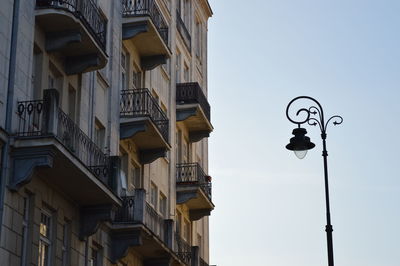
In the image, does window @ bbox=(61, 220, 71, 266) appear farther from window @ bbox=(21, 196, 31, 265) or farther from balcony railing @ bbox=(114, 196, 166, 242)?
balcony railing @ bbox=(114, 196, 166, 242)

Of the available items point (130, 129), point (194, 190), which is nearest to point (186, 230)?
point (194, 190)

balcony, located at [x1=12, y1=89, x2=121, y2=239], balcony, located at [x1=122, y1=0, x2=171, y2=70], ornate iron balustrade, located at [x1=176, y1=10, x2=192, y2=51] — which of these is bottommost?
balcony, located at [x1=12, y1=89, x2=121, y2=239]

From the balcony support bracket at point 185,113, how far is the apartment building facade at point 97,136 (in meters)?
0.04

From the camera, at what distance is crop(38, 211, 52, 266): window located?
23.2 metres

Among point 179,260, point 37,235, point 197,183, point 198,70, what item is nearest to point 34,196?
point 37,235

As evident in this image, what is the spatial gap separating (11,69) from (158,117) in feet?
40.4

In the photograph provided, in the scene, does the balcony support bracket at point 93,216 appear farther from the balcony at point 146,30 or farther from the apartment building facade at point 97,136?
the balcony at point 146,30

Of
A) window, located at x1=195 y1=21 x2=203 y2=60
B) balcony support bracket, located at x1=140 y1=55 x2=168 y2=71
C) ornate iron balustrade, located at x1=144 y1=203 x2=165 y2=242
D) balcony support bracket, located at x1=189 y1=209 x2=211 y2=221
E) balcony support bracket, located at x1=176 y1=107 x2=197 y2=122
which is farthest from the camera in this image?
window, located at x1=195 y1=21 x2=203 y2=60

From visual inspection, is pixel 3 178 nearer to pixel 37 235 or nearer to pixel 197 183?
pixel 37 235

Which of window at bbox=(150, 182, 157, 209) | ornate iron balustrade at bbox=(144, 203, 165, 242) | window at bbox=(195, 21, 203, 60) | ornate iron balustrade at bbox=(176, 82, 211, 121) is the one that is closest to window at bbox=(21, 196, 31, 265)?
ornate iron balustrade at bbox=(144, 203, 165, 242)

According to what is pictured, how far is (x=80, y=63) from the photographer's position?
2572 cm

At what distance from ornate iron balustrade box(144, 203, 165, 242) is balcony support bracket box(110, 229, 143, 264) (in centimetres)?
198

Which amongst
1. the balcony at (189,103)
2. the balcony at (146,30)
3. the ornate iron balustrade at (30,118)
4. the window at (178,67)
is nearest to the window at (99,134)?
the balcony at (146,30)

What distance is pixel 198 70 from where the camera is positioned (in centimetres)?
4628
